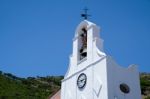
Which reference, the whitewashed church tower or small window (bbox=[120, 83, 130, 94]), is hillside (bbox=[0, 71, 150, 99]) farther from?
small window (bbox=[120, 83, 130, 94])

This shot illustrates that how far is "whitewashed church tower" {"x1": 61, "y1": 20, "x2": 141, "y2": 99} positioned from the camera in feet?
57.4

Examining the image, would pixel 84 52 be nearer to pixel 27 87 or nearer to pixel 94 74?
pixel 94 74

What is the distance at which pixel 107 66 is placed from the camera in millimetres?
17641

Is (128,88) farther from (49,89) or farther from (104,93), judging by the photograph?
(49,89)

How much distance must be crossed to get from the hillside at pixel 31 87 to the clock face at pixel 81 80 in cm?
1720

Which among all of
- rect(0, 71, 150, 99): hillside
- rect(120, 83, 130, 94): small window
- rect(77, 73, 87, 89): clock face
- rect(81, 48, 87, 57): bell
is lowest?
rect(120, 83, 130, 94): small window

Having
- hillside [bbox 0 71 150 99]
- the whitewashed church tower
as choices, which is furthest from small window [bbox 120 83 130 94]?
hillside [bbox 0 71 150 99]

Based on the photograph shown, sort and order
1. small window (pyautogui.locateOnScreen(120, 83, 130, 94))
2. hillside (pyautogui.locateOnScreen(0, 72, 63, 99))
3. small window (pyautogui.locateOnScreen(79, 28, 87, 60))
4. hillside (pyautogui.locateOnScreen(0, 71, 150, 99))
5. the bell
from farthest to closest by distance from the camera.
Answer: hillside (pyautogui.locateOnScreen(0, 72, 63, 99))
hillside (pyautogui.locateOnScreen(0, 71, 150, 99))
small window (pyautogui.locateOnScreen(79, 28, 87, 60))
the bell
small window (pyautogui.locateOnScreen(120, 83, 130, 94))

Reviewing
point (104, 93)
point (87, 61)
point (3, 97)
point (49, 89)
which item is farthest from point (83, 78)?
point (49, 89)

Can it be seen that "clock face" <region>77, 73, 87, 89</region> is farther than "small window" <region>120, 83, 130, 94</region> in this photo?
Yes

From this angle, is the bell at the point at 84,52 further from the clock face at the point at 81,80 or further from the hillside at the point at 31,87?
the hillside at the point at 31,87

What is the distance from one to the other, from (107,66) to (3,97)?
27471 millimetres

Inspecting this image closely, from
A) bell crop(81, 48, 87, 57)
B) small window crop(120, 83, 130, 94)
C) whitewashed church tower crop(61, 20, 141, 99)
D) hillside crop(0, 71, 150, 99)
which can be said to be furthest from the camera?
hillside crop(0, 71, 150, 99)

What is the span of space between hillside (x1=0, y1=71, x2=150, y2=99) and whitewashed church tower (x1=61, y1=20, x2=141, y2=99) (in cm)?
1608
